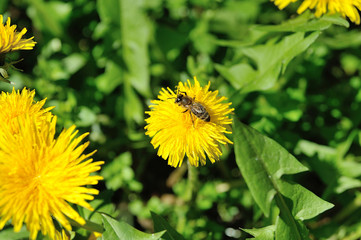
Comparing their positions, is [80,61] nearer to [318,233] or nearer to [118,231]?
[118,231]

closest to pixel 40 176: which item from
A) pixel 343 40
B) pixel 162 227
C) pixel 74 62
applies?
pixel 162 227

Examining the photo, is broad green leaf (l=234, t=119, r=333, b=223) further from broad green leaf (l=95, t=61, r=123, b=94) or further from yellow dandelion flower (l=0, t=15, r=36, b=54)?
broad green leaf (l=95, t=61, r=123, b=94)

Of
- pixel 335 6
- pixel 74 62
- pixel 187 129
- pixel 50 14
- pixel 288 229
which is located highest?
pixel 50 14

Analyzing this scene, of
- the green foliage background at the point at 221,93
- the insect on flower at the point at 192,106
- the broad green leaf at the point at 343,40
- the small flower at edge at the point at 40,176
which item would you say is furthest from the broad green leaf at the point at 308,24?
the small flower at edge at the point at 40,176

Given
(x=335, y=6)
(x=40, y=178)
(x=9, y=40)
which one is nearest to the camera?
(x=40, y=178)

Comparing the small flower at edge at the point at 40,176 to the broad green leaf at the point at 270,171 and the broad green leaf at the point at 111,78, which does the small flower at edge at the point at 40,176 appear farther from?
the broad green leaf at the point at 111,78

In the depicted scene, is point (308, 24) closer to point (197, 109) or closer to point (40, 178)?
point (197, 109)
